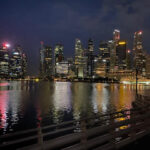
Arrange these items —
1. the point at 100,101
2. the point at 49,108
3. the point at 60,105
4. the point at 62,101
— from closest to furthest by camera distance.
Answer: the point at 49,108 < the point at 60,105 < the point at 100,101 < the point at 62,101

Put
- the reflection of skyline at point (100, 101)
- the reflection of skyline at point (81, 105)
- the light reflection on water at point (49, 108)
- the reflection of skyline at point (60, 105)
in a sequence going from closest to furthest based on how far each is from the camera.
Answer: the light reflection on water at point (49, 108)
the reflection of skyline at point (60, 105)
the reflection of skyline at point (81, 105)
the reflection of skyline at point (100, 101)

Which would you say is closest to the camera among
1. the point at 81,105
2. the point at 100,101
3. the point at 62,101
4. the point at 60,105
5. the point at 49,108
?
the point at 49,108

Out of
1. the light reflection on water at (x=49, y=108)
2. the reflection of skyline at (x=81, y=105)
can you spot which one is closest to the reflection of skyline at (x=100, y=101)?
the light reflection on water at (x=49, y=108)

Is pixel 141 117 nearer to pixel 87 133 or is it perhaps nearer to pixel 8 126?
pixel 87 133

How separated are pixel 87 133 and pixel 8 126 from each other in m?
16.1

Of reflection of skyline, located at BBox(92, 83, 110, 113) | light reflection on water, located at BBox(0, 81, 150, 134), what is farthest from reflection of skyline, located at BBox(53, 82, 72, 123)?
reflection of skyline, located at BBox(92, 83, 110, 113)

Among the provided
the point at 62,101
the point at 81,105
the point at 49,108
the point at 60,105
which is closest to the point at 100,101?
the point at 81,105

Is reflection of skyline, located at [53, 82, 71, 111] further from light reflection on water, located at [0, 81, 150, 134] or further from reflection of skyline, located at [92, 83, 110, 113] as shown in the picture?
reflection of skyline, located at [92, 83, 110, 113]

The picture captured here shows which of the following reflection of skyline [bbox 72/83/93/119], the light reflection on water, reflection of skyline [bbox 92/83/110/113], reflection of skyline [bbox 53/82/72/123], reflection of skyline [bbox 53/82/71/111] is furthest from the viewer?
reflection of skyline [bbox 53/82/71/111]

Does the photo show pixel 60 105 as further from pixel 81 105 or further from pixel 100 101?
pixel 100 101

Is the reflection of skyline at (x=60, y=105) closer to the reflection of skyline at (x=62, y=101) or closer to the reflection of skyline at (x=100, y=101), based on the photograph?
the reflection of skyline at (x=62, y=101)

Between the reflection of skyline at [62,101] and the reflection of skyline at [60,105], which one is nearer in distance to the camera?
the reflection of skyline at [60,105]

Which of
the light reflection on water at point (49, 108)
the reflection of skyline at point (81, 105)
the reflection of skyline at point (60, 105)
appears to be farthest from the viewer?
the reflection of skyline at point (81, 105)

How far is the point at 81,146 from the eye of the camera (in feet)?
23.0
